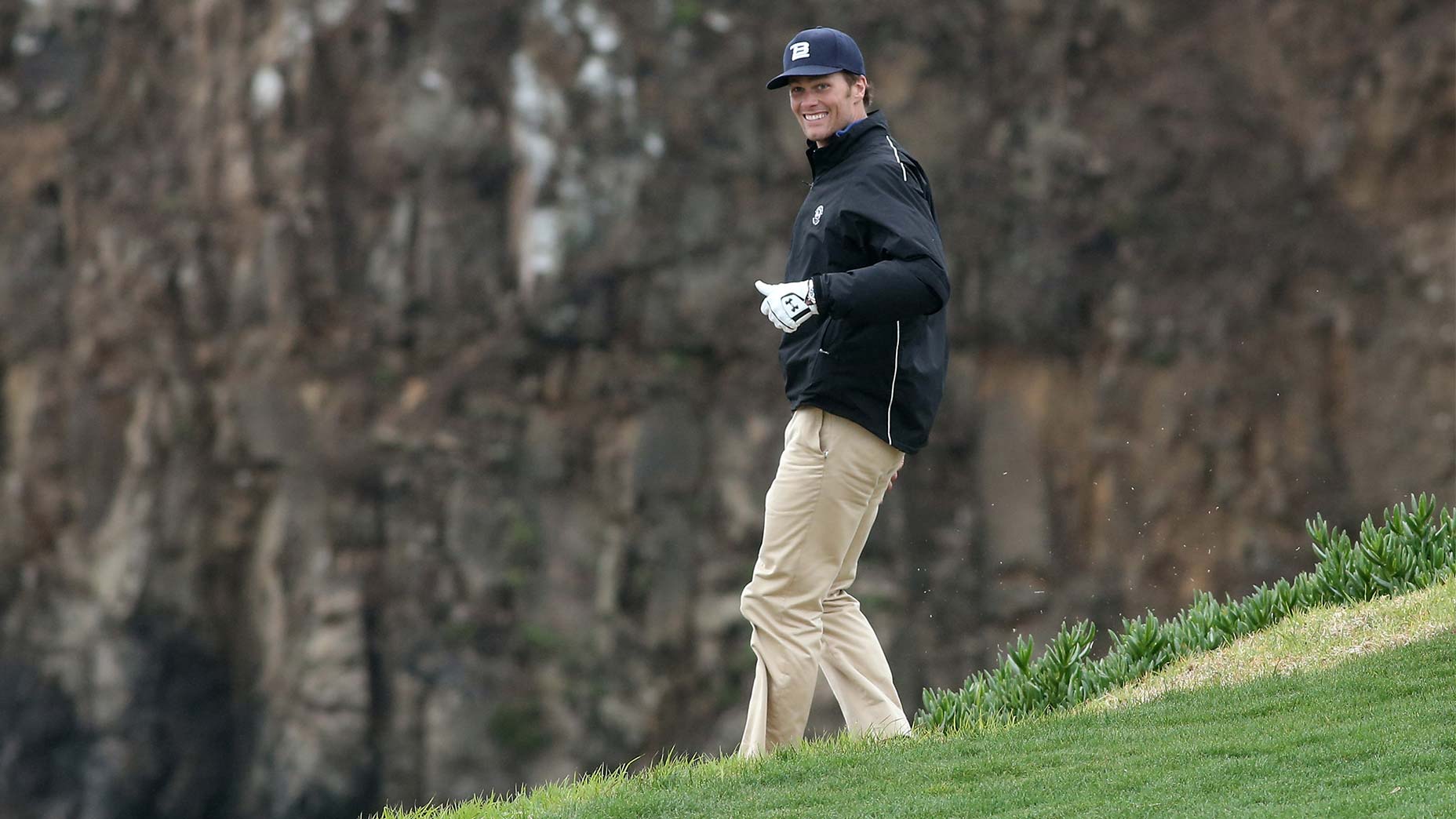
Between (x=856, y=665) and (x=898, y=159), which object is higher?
(x=898, y=159)

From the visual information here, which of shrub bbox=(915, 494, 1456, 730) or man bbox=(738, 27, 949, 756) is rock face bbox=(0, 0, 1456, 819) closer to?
shrub bbox=(915, 494, 1456, 730)

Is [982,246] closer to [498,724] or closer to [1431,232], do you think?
[1431,232]

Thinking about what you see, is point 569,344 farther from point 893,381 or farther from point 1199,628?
point 893,381

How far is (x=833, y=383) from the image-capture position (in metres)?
5.34

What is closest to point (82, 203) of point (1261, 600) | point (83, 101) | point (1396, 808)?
point (83, 101)

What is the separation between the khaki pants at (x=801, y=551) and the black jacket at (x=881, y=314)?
90mm

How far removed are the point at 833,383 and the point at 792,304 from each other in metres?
0.34

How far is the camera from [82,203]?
1927 centimetres

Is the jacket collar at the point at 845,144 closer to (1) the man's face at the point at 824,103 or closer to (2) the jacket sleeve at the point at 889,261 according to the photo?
(1) the man's face at the point at 824,103

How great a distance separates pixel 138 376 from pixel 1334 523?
12880mm

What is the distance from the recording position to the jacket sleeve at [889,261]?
5105 millimetres

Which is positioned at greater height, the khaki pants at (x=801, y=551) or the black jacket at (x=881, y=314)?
the black jacket at (x=881, y=314)

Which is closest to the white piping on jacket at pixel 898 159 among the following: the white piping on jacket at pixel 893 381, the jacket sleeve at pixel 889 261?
the jacket sleeve at pixel 889 261

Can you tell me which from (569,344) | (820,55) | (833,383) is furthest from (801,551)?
(569,344)
